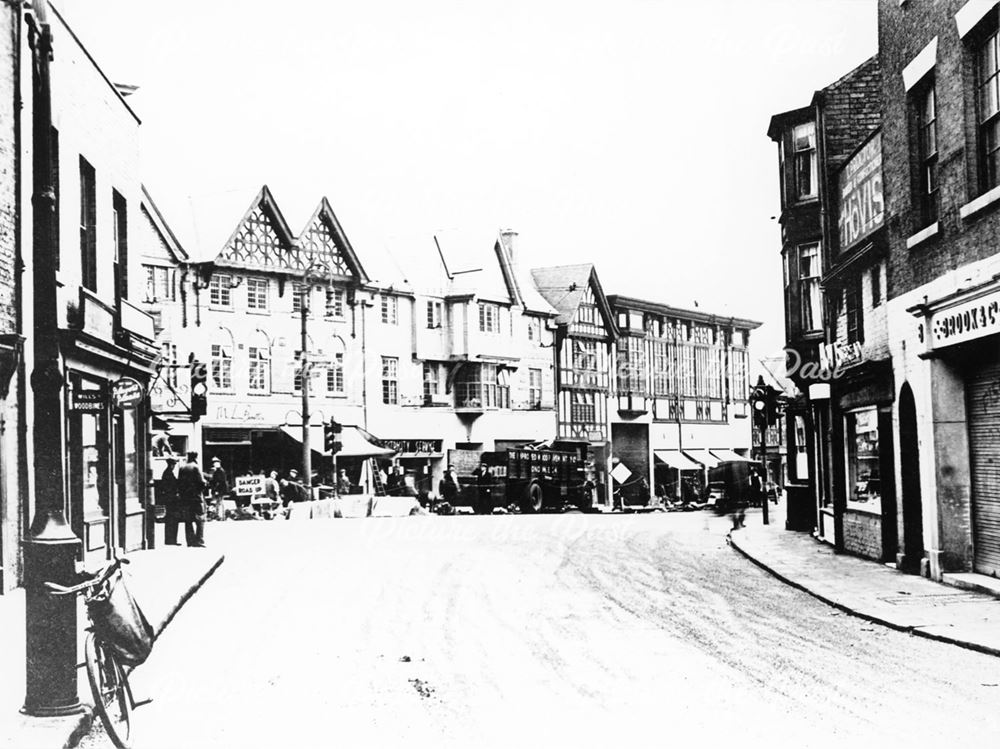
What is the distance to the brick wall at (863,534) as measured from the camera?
17.7 m

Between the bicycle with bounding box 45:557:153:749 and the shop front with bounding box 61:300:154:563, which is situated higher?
the shop front with bounding box 61:300:154:563

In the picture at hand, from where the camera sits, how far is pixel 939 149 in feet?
47.2

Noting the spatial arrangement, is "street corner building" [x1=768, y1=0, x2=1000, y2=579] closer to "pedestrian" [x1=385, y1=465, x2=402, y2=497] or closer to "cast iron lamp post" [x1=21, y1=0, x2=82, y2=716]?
"cast iron lamp post" [x1=21, y1=0, x2=82, y2=716]

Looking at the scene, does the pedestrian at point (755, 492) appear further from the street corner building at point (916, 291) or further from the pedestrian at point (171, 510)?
the pedestrian at point (171, 510)

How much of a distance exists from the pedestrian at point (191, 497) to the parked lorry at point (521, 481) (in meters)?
16.3

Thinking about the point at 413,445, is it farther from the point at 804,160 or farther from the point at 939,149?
the point at 939,149

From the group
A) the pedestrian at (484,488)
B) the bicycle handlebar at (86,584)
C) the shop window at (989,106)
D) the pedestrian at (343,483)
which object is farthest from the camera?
the pedestrian at (343,483)

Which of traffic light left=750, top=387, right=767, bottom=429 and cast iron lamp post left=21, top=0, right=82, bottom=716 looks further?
traffic light left=750, top=387, right=767, bottom=429

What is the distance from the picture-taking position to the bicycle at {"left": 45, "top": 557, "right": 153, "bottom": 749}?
23.2 ft

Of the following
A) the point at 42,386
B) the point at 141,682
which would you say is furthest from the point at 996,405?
the point at 42,386

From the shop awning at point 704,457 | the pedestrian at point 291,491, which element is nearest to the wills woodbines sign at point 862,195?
the pedestrian at point 291,491

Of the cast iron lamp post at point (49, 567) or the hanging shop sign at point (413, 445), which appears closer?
the cast iron lamp post at point (49, 567)

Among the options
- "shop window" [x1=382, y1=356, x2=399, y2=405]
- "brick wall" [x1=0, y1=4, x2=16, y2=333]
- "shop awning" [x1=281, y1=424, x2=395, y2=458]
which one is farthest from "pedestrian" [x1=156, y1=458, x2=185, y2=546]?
"shop window" [x1=382, y1=356, x2=399, y2=405]

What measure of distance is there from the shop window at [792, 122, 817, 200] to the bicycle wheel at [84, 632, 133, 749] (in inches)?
808
